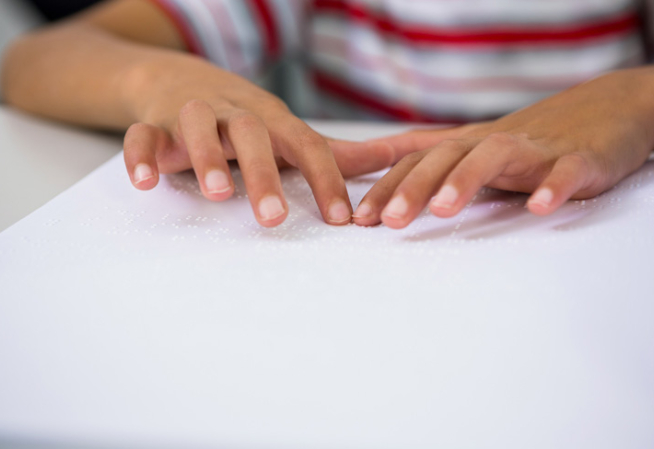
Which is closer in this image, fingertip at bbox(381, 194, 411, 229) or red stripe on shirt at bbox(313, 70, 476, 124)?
fingertip at bbox(381, 194, 411, 229)

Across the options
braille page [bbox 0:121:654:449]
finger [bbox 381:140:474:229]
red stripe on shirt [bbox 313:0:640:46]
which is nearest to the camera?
braille page [bbox 0:121:654:449]

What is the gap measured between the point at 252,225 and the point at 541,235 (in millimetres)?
162

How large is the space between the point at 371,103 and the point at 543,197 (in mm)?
451

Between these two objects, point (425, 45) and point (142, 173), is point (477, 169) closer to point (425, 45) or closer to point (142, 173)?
point (142, 173)

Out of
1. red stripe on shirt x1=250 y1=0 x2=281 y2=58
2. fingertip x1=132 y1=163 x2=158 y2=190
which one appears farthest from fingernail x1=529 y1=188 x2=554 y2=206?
red stripe on shirt x1=250 y1=0 x2=281 y2=58

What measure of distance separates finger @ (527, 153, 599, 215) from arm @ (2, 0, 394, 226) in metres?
0.10

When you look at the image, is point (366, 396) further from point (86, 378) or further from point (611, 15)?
point (611, 15)

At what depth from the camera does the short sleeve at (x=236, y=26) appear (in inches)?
25.5

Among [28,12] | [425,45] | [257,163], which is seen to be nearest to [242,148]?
[257,163]

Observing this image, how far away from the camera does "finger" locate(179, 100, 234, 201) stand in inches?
12.8

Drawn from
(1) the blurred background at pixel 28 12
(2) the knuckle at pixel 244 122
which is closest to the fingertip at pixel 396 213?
(2) the knuckle at pixel 244 122

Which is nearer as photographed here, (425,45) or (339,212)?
(339,212)

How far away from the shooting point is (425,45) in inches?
25.2

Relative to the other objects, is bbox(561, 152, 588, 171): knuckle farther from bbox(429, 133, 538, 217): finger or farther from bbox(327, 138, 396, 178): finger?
bbox(327, 138, 396, 178): finger
